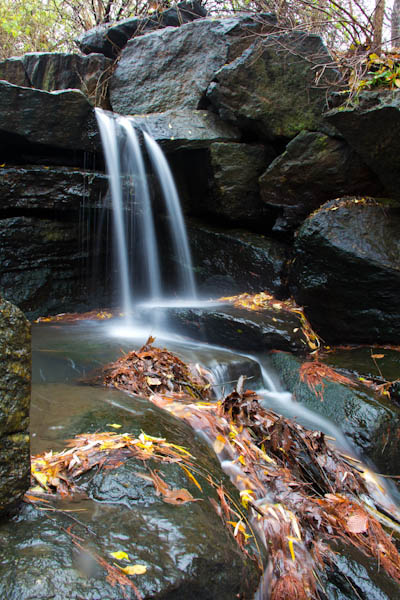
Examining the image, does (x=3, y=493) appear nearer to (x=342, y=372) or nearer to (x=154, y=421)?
(x=154, y=421)

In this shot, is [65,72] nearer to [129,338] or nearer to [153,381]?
[129,338]

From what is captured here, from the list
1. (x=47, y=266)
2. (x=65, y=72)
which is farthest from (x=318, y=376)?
(x=65, y=72)

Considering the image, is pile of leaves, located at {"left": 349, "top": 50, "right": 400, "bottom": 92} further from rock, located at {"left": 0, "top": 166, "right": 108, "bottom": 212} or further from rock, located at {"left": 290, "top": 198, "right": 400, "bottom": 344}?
rock, located at {"left": 0, "top": 166, "right": 108, "bottom": 212}

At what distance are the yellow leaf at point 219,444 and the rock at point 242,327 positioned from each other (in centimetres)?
282

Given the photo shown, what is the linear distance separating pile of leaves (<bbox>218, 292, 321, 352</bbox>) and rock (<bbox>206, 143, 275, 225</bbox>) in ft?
5.21

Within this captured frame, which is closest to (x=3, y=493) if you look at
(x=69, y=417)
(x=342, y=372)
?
(x=69, y=417)

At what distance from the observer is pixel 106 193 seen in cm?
700

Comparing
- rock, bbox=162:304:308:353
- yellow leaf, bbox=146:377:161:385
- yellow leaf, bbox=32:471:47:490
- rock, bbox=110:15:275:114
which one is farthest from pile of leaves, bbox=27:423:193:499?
rock, bbox=110:15:275:114

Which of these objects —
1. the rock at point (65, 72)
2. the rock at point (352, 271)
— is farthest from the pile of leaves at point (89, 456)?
the rock at point (65, 72)

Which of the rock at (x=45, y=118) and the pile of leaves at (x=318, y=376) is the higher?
the rock at (x=45, y=118)

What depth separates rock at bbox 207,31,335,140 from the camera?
21.7 ft

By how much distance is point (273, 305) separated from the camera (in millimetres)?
6137

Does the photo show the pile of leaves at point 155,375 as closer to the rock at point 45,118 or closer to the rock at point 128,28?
the rock at point 45,118

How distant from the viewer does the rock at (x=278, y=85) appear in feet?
21.7
